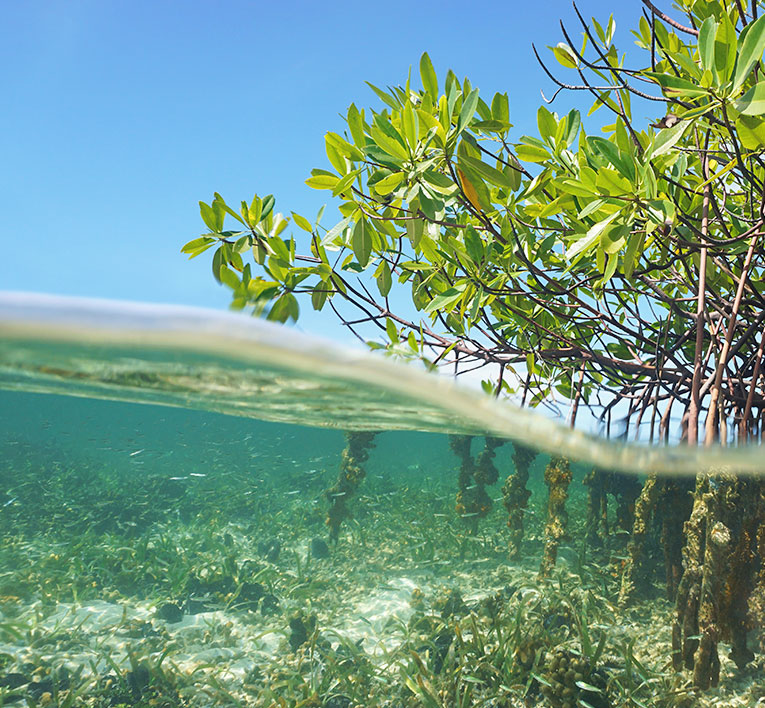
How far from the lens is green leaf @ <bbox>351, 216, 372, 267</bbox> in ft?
12.3

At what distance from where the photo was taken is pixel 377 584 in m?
3.66

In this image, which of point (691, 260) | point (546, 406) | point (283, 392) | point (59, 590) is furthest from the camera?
point (546, 406)

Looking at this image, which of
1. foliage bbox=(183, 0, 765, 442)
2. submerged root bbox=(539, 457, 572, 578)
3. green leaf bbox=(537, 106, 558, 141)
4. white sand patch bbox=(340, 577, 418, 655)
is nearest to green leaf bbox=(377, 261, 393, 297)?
foliage bbox=(183, 0, 765, 442)

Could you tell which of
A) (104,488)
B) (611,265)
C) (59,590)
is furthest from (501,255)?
(59,590)

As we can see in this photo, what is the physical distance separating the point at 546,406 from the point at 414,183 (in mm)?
3319

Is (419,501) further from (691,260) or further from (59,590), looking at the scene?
(691,260)

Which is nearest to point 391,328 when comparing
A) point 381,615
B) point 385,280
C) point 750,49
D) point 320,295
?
point 385,280

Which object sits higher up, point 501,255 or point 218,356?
point 501,255

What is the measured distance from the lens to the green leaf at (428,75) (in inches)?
136

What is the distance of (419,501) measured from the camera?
405cm

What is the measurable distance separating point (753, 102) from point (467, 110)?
1.31m

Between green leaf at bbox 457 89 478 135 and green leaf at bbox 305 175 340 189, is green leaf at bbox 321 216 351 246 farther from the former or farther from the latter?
green leaf at bbox 457 89 478 135

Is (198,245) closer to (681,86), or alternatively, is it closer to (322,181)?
(322,181)

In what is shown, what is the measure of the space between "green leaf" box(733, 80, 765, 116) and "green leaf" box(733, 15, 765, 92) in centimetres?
7
